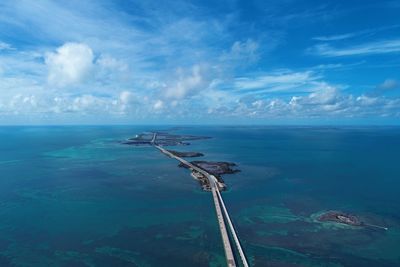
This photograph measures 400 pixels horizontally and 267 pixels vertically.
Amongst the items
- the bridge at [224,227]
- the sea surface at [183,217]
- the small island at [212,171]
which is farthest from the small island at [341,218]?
the small island at [212,171]

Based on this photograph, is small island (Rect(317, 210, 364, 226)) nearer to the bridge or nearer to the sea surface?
the sea surface

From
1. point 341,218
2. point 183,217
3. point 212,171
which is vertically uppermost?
point 212,171

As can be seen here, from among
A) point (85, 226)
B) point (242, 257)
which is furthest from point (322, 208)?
point (85, 226)

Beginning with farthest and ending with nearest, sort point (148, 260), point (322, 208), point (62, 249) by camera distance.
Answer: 1. point (322, 208)
2. point (62, 249)
3. point (148, 260)

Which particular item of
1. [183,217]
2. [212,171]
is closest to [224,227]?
[183,217]

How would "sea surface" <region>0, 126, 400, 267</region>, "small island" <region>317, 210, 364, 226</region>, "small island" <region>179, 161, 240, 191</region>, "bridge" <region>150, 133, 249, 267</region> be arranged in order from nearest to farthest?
"bridge" <region>150, 133, 249, 267</region> → "sea surface" <region>0, 126, 400, 267</region> → "small island" <region>317, 210, 364, 226</region> → "small island" <region>179, 161, 240, 191</region>

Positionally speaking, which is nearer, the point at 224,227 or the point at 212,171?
the point at 224,227

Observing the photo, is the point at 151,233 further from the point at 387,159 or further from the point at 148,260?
the point at 387,159

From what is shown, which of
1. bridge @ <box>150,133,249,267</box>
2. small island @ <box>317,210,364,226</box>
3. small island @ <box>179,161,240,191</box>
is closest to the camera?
bridge @ <box>150,133,249,267</box>

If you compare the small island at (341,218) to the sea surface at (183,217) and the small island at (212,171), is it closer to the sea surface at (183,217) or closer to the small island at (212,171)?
the sea surface at (183,217)

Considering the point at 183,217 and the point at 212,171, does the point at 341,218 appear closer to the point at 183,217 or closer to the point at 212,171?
the point at 183,217

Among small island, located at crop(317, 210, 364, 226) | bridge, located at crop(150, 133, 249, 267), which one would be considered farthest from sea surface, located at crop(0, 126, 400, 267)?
small island, located at crop(317, 210, 364, 226)
